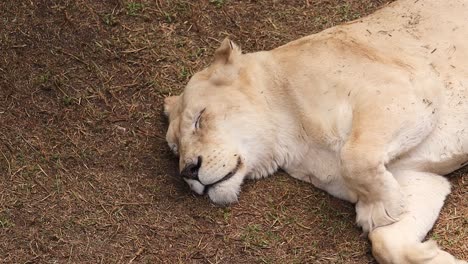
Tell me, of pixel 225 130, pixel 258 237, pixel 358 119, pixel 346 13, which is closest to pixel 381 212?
pixel 358 119

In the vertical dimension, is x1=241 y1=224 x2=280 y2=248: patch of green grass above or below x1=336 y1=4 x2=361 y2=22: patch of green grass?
below

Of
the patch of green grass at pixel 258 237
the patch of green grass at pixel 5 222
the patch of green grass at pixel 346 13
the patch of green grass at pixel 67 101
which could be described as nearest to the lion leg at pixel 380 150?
the patch of green grass at pixel 258 237

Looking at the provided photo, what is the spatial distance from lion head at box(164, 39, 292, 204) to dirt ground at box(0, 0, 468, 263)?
216 mm

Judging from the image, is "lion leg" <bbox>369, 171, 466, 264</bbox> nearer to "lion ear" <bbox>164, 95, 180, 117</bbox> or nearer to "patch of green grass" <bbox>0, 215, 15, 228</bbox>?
"lion ear" <bbox>164, 95, 180, 117</bbox>

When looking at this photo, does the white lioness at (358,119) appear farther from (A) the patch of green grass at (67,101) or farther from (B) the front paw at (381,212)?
(A) the patch of green grass at (67,101)

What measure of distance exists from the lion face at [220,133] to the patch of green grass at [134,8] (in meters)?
1.45

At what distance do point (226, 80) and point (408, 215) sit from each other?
5.11 ft

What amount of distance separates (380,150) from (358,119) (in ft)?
0.83

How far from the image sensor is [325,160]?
17.4 feet

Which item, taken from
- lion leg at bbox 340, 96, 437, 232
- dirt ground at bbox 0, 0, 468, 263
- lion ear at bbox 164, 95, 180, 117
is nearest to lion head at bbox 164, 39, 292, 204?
dirt ground at bbox 0, 0, 468, 263

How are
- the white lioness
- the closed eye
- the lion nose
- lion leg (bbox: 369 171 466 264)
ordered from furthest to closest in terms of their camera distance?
the closed eye → the lion nose → the white lioness → lion leg (bbox: 369 171 466 264)

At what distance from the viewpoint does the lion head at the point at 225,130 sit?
5.36 meters

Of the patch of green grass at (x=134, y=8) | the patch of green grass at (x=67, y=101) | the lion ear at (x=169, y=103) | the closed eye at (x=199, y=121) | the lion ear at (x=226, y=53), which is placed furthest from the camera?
the patch of green grass at (x=134, y=8)

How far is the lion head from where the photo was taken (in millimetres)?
5359
